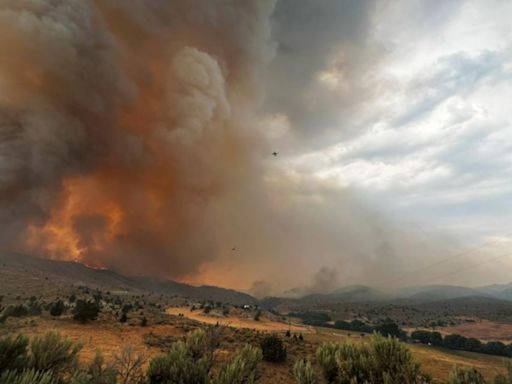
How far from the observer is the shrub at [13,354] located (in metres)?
10.4

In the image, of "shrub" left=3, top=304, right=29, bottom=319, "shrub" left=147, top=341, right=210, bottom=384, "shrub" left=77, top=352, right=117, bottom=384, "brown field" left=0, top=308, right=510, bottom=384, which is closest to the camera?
"shrub" left=77, top=352, right=117, bottom=384

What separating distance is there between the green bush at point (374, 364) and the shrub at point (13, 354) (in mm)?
11962

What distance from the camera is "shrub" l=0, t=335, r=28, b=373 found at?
10438 mm

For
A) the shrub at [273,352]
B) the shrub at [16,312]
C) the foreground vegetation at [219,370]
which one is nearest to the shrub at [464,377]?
the foreground vegetation at [219,370]

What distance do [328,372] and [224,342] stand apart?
2173 centimetres

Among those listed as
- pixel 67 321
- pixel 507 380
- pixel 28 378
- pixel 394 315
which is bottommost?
pixel 507 380

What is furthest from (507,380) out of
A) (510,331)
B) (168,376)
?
(510,331)

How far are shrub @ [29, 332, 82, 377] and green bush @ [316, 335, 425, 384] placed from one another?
1091 centimetres

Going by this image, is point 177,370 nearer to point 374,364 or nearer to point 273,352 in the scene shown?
point 374,364

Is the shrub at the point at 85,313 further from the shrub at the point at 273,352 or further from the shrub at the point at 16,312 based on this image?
the shrub at the point at 273,352

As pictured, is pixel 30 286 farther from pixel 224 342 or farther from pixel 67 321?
pixel 224 342

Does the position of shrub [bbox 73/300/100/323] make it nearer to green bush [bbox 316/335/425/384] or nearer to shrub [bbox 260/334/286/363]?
shrub [bbox 260/334/286/363]

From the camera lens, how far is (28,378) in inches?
321

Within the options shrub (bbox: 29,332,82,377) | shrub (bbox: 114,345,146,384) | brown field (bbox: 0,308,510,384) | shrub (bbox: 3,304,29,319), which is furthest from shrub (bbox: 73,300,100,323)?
shrub (bbox: 29,332,82,377)
